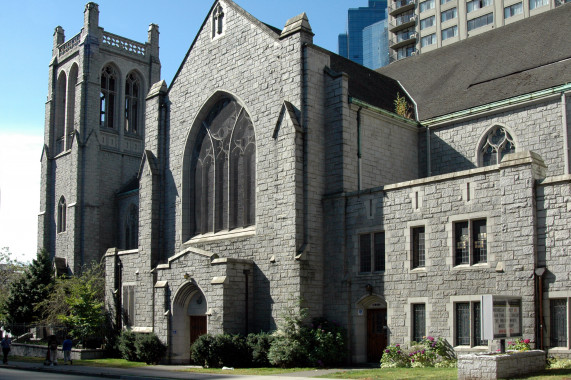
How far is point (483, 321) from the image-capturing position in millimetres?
17750

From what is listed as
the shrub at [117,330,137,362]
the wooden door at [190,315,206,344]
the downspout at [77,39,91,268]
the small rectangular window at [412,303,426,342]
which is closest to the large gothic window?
the wooden door at [190,315,206,344]

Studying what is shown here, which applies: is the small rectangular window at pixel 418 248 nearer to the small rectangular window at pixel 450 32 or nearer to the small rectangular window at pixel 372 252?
the small rectangular window at pixel 372 252

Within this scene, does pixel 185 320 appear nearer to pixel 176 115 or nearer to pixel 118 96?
pixel 176 115

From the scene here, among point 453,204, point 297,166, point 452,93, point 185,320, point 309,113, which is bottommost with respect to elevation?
point 185,320

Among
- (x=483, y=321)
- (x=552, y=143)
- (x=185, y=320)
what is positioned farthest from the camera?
(x=185, y=320)

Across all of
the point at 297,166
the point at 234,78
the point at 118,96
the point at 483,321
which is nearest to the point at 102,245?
the point at 118,96

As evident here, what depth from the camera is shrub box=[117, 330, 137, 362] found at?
2941 centimetres

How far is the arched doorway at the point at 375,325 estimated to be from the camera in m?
24.4

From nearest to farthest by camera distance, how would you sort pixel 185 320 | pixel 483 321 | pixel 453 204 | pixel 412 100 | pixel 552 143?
pixel 483 321, pixel 453 204, pixel 552 143, pixel 185 320, pixel 412 100

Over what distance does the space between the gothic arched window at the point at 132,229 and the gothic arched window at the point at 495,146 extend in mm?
25746

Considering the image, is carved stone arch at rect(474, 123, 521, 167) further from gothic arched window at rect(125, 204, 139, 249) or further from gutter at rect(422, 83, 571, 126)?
gothic arched window at rect(125, 204, 139, 249)

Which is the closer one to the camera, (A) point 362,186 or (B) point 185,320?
(A) point 362,186

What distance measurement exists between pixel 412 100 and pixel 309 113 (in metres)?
8.89

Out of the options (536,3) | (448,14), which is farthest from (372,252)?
(448,14)
